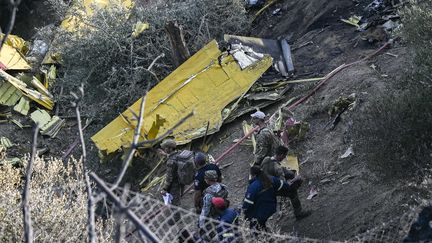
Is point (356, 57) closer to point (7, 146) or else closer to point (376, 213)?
point (376, 213)

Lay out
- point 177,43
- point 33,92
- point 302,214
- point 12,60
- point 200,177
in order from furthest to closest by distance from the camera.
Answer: point 12,60
point 33,92
point 177,43
point 302,214
point 200,177

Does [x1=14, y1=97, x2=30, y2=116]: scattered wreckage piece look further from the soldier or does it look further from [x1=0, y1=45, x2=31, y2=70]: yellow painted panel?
the soldier

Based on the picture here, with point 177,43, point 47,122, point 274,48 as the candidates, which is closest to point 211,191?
point 177,43

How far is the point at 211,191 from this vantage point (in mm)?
7645

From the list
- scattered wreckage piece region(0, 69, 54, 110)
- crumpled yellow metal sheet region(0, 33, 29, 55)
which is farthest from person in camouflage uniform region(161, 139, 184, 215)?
crumpled yellow metal sheet region(0, 33, 29, 55)

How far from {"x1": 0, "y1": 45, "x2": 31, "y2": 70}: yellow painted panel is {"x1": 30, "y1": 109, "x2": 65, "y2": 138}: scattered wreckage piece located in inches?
55.5

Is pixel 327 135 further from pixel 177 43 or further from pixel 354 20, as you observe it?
pixel 177 43

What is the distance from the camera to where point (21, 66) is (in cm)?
1702

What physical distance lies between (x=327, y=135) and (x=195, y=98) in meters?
3.26

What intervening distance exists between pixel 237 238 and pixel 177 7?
1063 centimetres

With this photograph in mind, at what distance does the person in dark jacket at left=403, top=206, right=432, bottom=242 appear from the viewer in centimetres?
468

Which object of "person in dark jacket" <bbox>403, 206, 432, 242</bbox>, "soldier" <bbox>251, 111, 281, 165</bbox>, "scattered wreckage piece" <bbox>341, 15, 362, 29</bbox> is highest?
"person in dark jacket" <bbox>403, 206, 432, 242</bbox>

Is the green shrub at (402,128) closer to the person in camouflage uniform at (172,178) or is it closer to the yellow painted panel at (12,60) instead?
the person in camouflage uniform at (172,178)

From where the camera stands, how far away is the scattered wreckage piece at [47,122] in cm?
1587
